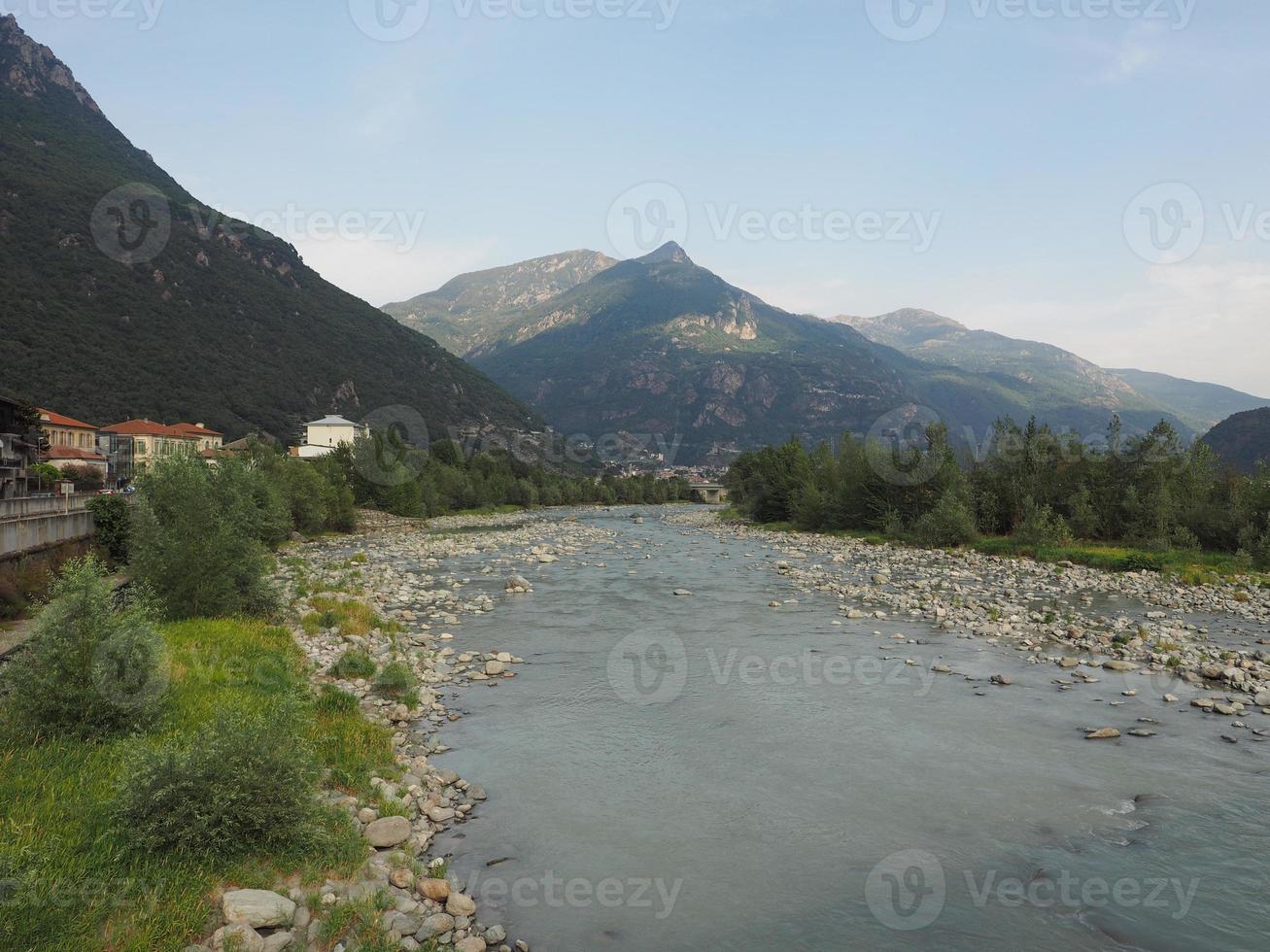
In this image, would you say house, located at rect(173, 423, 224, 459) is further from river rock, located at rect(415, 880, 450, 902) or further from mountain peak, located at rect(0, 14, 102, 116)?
mountain peak, located at rect(0, 14, 102, 116)

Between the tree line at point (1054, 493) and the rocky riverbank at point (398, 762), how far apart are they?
103 feet

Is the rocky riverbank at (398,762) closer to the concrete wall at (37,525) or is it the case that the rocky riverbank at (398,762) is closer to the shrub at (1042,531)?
the concrete wall at (37,525)

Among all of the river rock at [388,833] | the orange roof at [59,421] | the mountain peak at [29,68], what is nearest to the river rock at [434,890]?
the river rock at [388,833]

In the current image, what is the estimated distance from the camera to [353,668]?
16.8 m

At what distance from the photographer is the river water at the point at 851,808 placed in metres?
8.29

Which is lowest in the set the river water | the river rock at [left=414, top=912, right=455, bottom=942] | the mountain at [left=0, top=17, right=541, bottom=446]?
the river water

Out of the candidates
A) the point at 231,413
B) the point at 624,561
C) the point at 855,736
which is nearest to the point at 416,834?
the point at 855,736

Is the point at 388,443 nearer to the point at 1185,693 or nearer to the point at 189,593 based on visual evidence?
the point at 189,593

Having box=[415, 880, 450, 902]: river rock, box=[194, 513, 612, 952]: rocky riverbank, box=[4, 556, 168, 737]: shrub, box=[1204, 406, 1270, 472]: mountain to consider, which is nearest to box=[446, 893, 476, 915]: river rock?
box=[194, 513, 612, 952]: rocky riverbank

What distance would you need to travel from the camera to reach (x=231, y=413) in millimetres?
100875

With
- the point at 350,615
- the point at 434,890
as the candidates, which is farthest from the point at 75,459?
the point at 434,890

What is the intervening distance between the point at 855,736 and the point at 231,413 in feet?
352

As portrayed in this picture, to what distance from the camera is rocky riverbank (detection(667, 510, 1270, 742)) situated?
17.7m

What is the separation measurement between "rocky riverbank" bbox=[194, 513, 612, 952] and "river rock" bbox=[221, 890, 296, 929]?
0.03 ft
